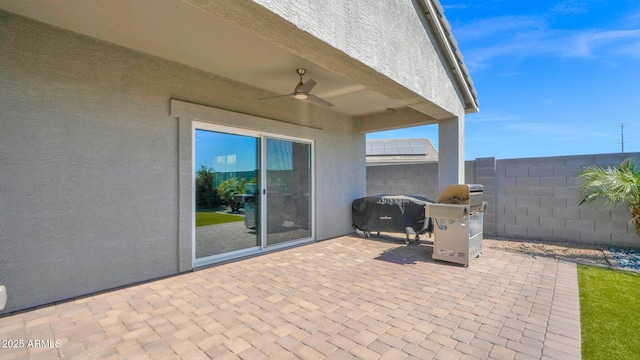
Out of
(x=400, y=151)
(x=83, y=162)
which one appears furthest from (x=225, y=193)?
(x=400, y=151)

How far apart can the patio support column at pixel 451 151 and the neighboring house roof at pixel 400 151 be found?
33.6 ft

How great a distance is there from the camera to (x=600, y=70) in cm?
1031

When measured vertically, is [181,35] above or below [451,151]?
above

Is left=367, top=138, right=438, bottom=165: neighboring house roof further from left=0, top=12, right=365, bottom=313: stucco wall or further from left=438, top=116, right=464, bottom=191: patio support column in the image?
left=0, top=12, right=365, bottom=313: stucco wall

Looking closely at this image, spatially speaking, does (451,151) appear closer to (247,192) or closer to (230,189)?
(247,192)

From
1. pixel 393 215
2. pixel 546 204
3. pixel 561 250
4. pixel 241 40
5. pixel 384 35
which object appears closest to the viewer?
pixel 241 40

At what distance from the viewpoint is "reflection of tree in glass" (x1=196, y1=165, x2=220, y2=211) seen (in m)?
5.00

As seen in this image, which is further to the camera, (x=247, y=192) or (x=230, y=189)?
(x=247, y=192)

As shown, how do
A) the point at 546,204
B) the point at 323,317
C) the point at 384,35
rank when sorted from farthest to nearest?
the point at 546,204 < the point at 384,35 < the point at 323,317

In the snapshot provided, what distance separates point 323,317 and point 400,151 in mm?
17324

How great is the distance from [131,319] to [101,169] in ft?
6.84

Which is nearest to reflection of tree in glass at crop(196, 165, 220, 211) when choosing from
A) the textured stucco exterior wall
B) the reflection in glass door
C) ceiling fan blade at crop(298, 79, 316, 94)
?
the reflection in glass door

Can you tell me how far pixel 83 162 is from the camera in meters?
3.65

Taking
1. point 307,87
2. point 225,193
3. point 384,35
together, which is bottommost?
point 225,193
